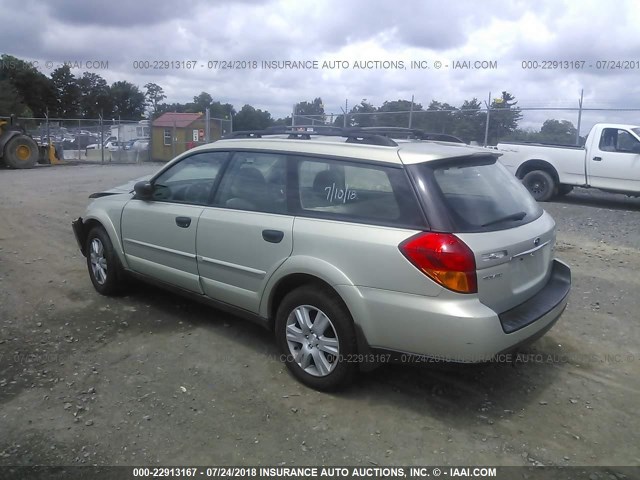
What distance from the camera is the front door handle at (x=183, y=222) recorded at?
4450mm

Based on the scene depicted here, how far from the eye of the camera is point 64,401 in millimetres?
3525

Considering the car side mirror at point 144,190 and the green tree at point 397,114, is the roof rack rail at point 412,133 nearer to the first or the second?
the car side mirror at point 144,190

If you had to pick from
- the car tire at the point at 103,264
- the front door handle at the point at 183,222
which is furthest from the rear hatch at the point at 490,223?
the car tire at the point at 103,264

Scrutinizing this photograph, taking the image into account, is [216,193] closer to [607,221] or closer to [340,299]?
[340,299]

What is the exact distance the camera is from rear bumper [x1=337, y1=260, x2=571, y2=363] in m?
3.08

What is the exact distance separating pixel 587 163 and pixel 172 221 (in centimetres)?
1041

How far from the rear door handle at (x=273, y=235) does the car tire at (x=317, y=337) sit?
1.22ft

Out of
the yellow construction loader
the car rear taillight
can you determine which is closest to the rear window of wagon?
the car rear taillight

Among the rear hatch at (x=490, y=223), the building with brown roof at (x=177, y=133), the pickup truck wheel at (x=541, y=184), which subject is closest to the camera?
the rear hatch at (x=490, y=223)

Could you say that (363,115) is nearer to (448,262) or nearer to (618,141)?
(618,141)

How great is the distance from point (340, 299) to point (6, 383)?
2.33m

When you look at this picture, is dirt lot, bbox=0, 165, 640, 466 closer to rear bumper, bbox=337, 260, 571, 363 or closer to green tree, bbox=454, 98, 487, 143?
rear bumper, bbox=337, 260, 571, 363

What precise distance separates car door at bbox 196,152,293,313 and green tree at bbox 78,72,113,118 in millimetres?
74142

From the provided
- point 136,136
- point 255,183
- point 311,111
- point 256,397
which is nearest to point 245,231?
point 255,183
